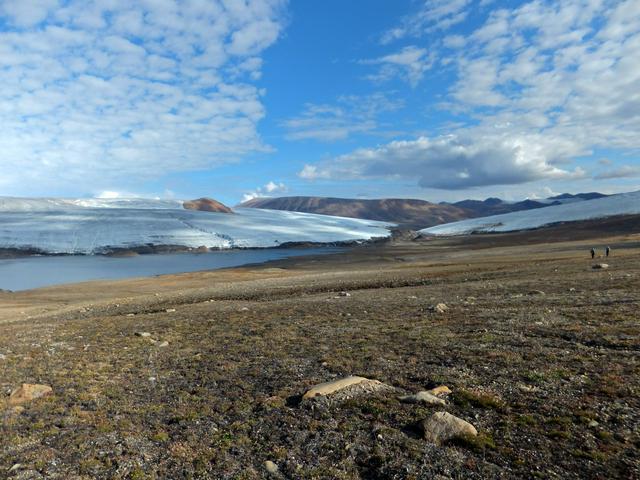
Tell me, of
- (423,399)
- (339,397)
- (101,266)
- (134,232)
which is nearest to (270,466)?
(339,397)

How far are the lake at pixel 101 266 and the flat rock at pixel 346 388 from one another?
77.8 m

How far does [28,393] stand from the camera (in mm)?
12492

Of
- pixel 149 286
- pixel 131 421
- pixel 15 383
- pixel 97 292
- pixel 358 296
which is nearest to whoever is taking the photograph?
pixel 131 421

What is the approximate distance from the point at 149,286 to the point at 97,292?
7516mm

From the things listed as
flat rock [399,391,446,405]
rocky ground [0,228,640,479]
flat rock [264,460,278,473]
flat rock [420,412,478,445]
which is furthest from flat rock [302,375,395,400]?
flat rock [264,460,278,473]

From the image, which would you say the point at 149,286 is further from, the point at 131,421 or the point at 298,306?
the point at 131,421

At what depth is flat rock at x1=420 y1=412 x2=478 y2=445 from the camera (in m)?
8.98

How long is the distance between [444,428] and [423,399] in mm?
1595

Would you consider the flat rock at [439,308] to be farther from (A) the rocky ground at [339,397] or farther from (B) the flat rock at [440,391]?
(B) the flat rock at [440,391]

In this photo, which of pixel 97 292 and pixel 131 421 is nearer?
pixel 131 421

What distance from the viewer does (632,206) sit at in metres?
188

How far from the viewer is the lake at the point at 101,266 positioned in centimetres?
8519

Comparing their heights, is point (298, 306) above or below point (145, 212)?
below

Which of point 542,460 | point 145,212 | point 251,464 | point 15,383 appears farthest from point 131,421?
point 145,212
